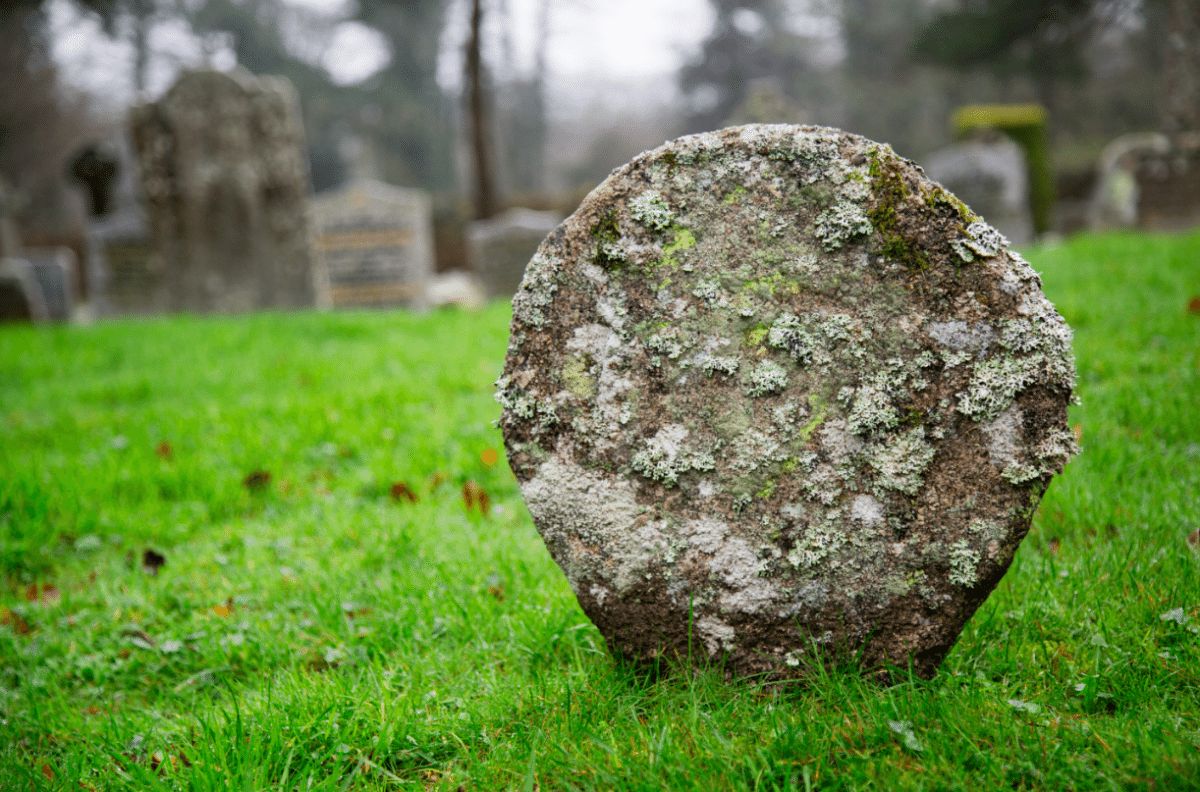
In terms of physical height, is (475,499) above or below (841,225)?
below

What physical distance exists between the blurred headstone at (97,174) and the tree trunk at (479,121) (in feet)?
24.9

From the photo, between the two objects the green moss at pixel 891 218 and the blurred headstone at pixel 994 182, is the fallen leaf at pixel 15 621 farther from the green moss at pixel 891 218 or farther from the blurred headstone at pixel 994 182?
the blurred headstone at pixel 994 182

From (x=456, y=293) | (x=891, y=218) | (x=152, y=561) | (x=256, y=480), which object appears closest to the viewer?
(x=891, y=218)

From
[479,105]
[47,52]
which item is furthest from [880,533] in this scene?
[47,52]

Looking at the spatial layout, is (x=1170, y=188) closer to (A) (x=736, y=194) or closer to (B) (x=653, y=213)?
(A) (x=736, y=194)

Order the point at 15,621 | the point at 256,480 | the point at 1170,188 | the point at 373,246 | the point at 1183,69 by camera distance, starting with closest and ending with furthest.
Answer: the point at 15,621
the point at 256,480
the point at 1170,188
the point at 373,246
the point at 1183,69

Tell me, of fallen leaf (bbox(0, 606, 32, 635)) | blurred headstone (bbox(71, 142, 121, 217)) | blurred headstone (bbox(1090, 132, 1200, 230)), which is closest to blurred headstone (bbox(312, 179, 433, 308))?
blurred headstone (bbox(71, 142, 121, 217))

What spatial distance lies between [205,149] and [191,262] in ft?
5.32

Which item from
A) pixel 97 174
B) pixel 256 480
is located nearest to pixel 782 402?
pixel 256 480

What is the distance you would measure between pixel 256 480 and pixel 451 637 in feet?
6.69

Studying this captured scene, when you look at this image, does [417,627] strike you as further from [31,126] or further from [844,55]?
[31,126]

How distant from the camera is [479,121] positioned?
1716cm

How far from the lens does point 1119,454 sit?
3.00 metres

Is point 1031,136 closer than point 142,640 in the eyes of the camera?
No
